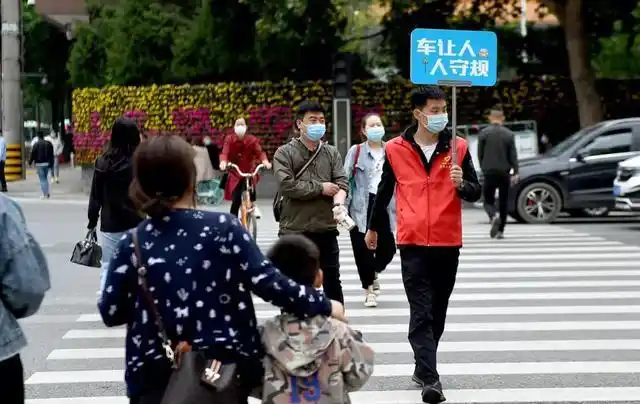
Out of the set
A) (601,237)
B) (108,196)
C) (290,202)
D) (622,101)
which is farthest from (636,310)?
(622,101)

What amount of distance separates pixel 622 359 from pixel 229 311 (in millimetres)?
4750

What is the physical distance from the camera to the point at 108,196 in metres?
8.60

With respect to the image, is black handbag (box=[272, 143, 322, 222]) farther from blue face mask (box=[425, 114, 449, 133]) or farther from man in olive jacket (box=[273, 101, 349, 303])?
blue face mask (box=[425, 114, 449, 133])

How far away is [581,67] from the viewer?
25.0 meters

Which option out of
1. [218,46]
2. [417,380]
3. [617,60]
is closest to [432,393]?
[417,380]

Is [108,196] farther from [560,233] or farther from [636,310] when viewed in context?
[560,233]

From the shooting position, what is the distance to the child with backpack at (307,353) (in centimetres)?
375

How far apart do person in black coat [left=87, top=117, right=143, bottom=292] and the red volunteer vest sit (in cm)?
251

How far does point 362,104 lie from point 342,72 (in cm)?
479

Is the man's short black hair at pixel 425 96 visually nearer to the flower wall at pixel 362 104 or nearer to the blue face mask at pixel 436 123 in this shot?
the blue face mask at pixel 436 123

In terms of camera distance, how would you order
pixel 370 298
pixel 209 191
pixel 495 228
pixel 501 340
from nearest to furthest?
pixel 501 340
pixel 370 298
pixel 495 228
pixel 209 191

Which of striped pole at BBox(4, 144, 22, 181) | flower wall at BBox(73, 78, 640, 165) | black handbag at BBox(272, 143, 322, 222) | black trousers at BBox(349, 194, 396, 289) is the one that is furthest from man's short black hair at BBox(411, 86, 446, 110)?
striped pole at BBox(4, 144, 22, 181)

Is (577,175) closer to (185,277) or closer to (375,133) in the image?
(375,133)

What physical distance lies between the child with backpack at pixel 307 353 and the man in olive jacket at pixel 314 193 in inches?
144
